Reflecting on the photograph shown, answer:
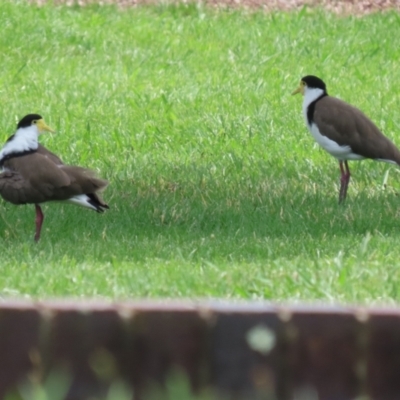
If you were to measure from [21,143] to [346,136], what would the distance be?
278 centimetres

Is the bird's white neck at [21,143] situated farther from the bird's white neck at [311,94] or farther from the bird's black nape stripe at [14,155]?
the bird's white neck at [311,94]

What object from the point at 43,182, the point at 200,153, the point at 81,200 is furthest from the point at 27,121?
the point at 200,153

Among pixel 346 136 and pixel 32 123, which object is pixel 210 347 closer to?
pixel 32 123

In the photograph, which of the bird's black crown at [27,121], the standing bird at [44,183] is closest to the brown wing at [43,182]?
the standing bird at [44,183]

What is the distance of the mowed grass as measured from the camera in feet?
22.4

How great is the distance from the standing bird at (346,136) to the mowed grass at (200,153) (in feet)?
1.17

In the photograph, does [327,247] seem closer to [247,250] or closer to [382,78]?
[247,250]

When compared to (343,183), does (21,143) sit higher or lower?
higher

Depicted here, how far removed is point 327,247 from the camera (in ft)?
25.2

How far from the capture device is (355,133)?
9289 mm

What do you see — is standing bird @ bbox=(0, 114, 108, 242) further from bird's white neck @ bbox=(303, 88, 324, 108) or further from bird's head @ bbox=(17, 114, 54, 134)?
bird's white neck @ bbox=(303, 88, 324, 108)

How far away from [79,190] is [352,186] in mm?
2932

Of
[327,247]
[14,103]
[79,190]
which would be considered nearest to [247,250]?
[327,247]

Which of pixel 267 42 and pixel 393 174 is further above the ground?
pixel 267 42
